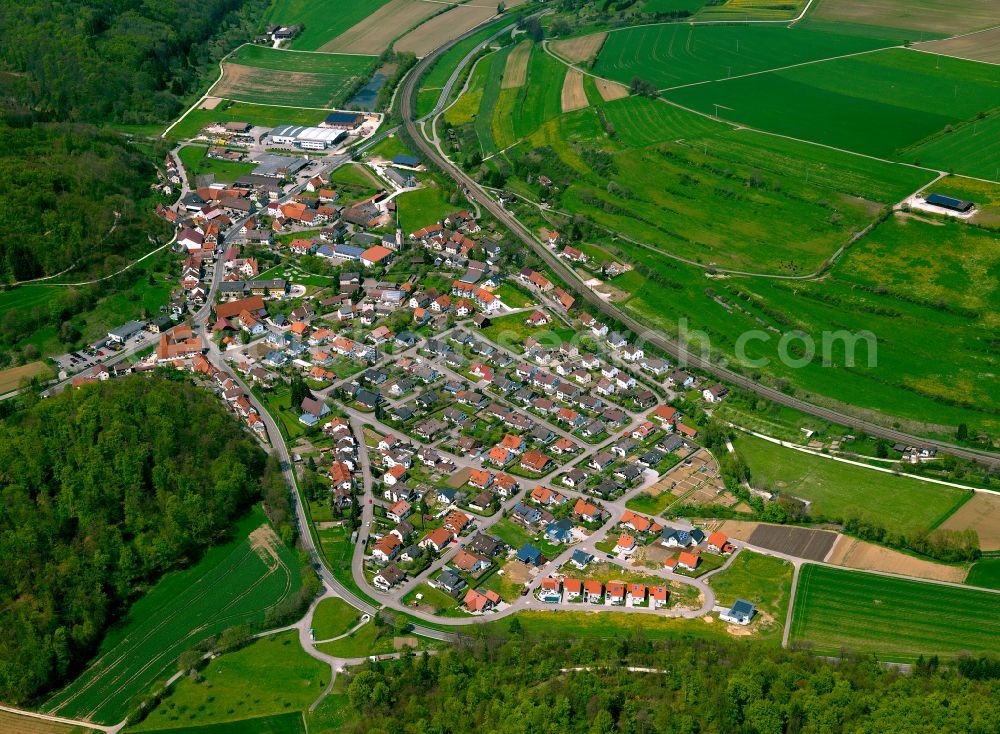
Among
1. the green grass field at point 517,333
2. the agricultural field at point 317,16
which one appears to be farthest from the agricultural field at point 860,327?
the agricultural field at point 317,16

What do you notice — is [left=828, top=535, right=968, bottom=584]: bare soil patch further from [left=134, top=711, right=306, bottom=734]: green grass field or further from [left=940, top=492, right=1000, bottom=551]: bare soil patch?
[left=134, top=711, right=306, bottom=734]: green grass field

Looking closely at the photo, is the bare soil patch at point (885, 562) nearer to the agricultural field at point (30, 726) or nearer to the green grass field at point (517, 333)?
the green grass field at point (517, 333)

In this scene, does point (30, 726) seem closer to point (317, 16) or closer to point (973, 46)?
point (973, 46)

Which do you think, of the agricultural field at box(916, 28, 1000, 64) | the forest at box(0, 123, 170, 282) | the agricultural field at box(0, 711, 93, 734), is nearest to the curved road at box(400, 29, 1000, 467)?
the forest at box(0, 123, 170, 282)

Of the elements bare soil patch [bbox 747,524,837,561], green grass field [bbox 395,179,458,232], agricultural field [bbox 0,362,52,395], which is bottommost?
bare soil patch [bbox 747,524,837,561]

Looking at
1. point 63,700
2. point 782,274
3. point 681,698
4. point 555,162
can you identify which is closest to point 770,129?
point 555,162

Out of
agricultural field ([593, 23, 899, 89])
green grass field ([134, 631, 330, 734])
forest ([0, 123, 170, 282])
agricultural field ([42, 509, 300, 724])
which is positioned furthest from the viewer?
agricultural field ([593, 23, 899, 89])

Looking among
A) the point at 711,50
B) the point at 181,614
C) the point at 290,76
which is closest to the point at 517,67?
the point at 711,50

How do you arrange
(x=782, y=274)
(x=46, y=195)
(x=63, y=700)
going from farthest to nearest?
(x=46, y=195) → (x=782, y=274) → (x=63, y=700)

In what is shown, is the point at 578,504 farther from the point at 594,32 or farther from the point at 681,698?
the point at 594,32
